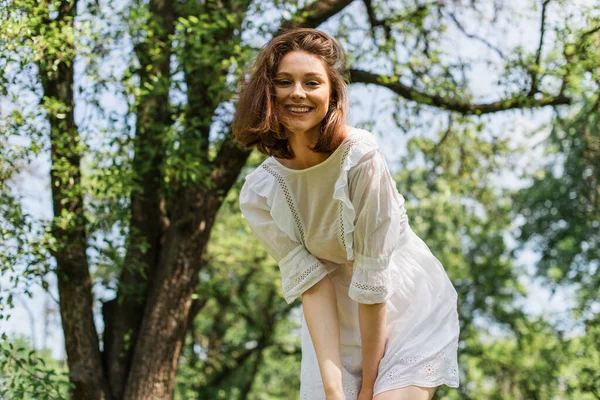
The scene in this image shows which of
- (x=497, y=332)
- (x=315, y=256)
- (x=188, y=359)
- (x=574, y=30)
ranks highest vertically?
(x=574, y=30)

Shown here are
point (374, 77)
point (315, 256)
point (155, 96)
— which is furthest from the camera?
point (374, 77)

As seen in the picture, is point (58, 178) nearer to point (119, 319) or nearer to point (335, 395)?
point (119, 319)

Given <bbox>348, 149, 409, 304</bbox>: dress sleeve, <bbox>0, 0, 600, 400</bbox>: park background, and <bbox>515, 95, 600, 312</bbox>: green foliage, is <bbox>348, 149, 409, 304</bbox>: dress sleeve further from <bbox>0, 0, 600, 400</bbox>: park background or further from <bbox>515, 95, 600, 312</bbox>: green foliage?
<bbox>515, 95, 600, 312</bbox>: green foliage

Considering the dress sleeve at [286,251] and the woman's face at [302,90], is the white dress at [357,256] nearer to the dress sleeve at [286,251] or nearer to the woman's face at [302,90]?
the dress sleeve at [286,251]

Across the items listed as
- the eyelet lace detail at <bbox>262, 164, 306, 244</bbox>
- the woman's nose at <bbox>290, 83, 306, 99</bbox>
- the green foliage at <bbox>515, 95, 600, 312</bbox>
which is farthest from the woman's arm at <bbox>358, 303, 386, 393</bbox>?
the green foliage at <bbox>515, 95, 600, 312</bbox>

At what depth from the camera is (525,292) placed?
12891 mm

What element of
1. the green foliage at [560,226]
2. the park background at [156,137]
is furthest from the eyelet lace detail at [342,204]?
the green foliage at [560,226]

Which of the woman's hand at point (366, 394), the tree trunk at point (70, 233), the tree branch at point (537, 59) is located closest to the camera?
the woman's hand at point (366, 394)

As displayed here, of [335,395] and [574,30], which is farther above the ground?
[574,30]

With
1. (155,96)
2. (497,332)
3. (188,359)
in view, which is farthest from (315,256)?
(497,332)

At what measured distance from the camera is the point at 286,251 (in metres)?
2.58

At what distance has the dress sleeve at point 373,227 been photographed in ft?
7.52

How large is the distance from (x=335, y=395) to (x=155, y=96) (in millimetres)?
3361

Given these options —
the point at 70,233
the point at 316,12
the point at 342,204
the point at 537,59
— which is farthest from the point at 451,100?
the point at 342,204
